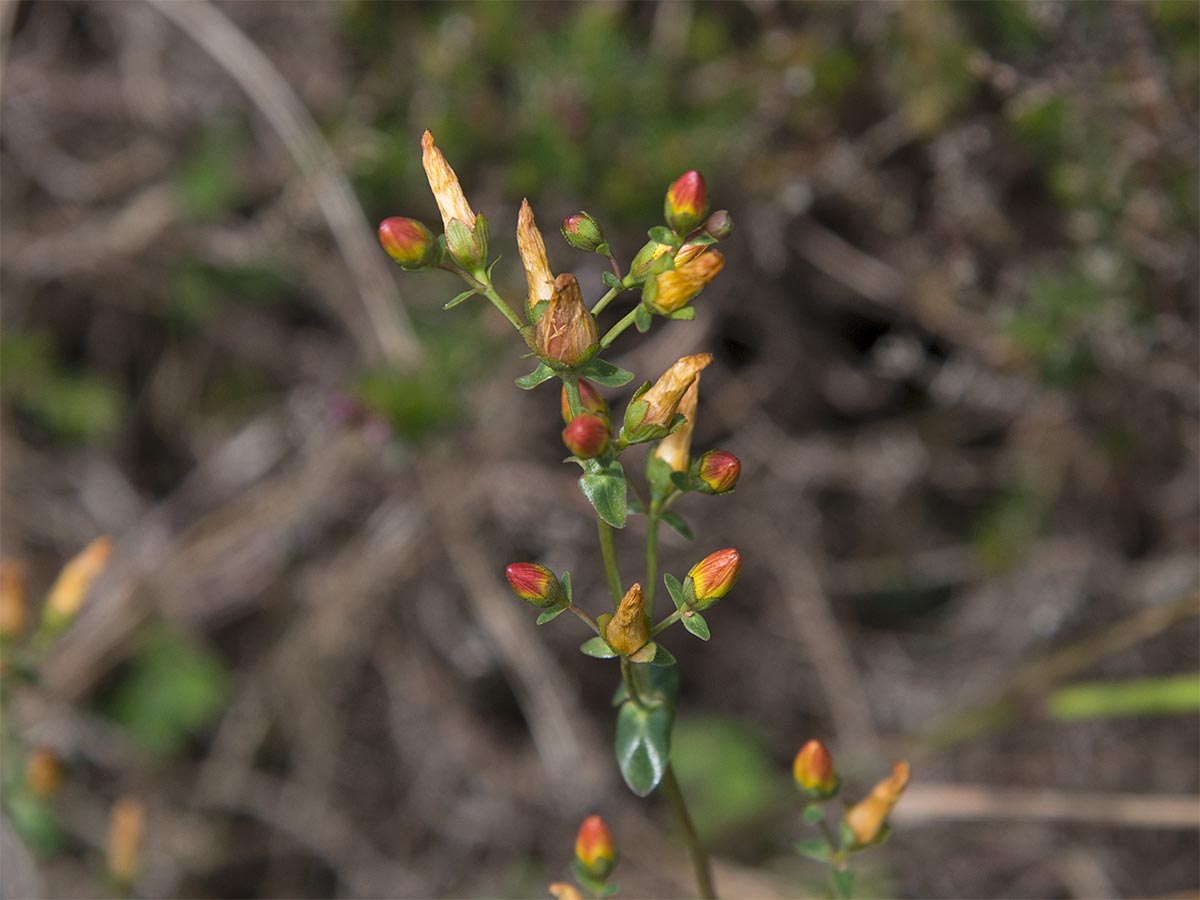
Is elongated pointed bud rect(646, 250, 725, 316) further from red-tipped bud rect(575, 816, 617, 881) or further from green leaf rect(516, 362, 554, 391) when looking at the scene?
red-tipped bud rect(575, 816, 617, 881)

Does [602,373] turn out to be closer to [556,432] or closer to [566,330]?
[566,330]

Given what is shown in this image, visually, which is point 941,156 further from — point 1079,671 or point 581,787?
point 581,787

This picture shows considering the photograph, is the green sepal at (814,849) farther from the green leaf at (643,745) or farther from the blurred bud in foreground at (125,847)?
the blurred bud in foreground at (125,847)

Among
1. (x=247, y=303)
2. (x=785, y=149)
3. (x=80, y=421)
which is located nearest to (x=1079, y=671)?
(x=785, y=149)

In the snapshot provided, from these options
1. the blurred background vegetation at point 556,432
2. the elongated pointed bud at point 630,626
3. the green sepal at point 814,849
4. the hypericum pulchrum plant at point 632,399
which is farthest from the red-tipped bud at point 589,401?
the blurred background vegetation at point 556,432

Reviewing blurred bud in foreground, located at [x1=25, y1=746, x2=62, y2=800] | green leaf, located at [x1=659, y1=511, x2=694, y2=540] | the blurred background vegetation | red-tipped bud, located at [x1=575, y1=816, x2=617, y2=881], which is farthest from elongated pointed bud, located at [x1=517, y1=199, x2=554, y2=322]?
blurred bud in foreground, located at [x1=25, y1=746, x2=62, y2=800]

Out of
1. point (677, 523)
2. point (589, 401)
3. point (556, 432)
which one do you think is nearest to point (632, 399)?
point (589, 401)
